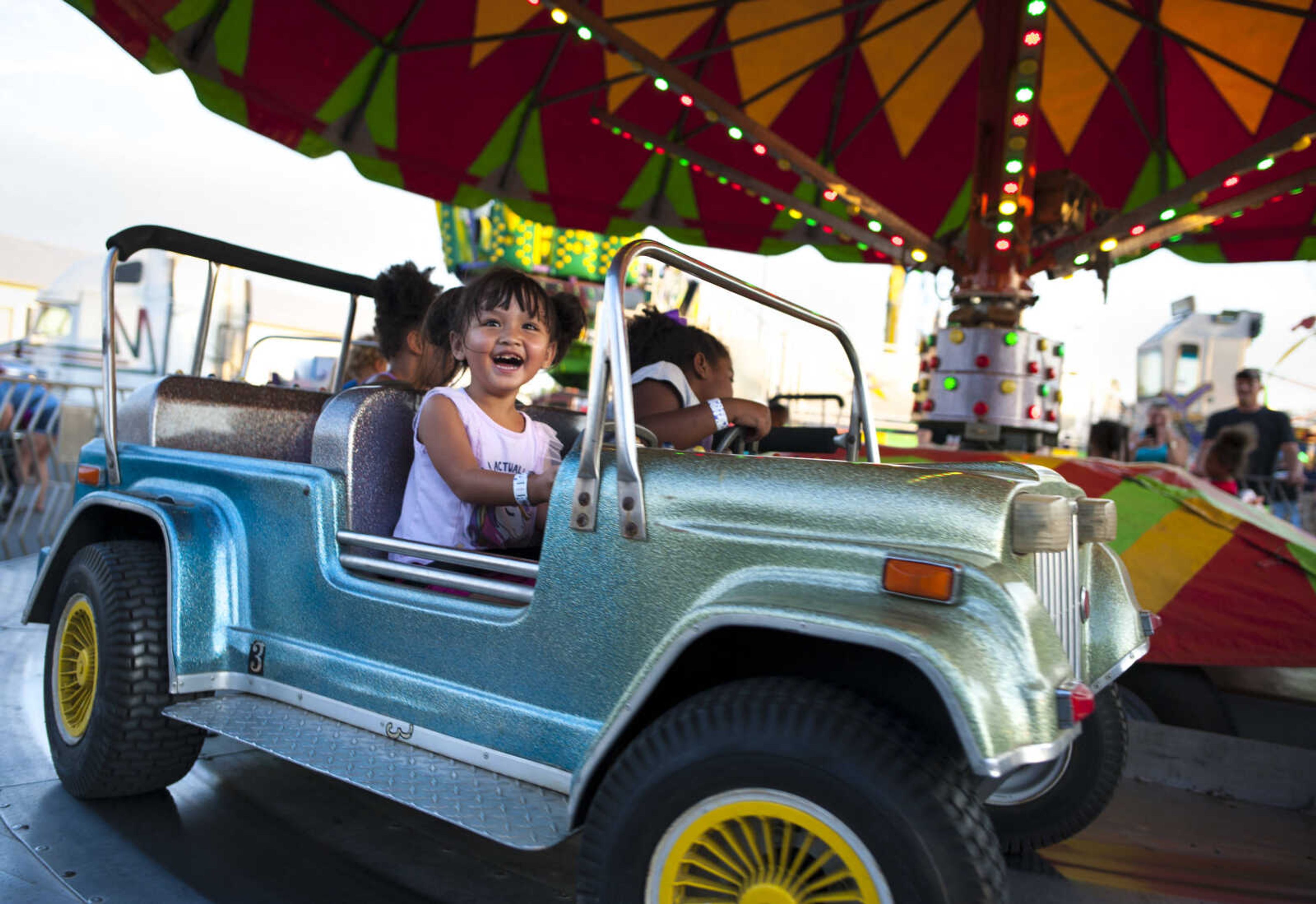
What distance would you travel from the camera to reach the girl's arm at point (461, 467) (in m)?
1.73

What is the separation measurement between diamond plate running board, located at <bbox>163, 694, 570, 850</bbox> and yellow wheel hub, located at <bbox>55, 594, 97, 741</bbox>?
395 mm

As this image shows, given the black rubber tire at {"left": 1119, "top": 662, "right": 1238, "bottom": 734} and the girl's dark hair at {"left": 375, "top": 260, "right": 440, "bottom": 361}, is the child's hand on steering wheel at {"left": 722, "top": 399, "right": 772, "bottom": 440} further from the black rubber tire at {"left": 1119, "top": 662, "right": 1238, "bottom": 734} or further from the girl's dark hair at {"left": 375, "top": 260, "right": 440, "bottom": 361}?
the black rubber tire at {"left": 1119, "top": 662, "right": 1238, "bottom": 734}

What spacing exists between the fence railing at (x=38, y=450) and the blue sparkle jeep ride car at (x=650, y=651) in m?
4.85

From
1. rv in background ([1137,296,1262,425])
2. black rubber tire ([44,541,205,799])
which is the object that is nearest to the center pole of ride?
black rubber tire ([44,541,205,799])

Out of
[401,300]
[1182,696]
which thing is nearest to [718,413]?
[401,300]

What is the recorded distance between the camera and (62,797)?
7.16ft

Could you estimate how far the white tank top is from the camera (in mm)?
1953

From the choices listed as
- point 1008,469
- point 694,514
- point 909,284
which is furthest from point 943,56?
point 909,284

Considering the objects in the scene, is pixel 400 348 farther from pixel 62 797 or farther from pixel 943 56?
pixel 943 56

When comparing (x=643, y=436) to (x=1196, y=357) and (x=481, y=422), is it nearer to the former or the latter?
(x=481, y=422)

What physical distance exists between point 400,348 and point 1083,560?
231 cm

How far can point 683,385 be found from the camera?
2607 millimetres

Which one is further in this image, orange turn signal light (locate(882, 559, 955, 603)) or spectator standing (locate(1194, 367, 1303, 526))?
spectator standing (locate(1194, 367, 1303, 526))

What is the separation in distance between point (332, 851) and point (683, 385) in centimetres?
143
